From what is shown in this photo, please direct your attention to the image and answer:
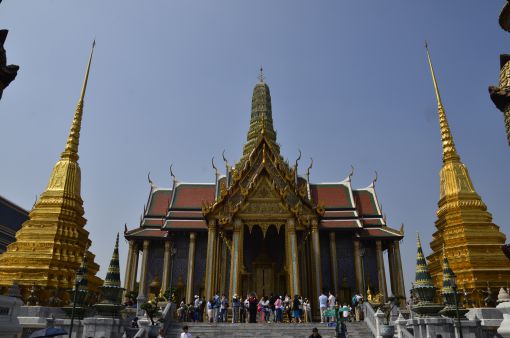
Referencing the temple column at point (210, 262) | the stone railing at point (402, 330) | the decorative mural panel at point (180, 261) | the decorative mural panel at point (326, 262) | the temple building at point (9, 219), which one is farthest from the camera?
the temple building at point (9, 219)

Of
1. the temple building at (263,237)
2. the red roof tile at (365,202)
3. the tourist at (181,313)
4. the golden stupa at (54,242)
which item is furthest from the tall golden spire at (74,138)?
the red roof tile at (365,202)

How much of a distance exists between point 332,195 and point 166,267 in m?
10.8

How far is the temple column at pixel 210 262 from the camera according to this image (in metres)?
17.8

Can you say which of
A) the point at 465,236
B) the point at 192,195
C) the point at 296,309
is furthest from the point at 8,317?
the point at 192,195

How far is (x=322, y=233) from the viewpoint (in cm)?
2264

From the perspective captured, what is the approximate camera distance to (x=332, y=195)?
25.5 meters

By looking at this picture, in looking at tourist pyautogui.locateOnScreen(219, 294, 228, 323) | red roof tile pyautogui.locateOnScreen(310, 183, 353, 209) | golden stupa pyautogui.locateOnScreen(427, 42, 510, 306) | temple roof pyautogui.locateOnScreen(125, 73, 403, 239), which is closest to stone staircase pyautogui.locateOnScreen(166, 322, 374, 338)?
tourist pyautogui.locateOnScreen(219, 294, 228, 323)

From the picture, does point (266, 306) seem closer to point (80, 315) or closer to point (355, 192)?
point (80, 315)

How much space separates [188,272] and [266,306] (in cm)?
738

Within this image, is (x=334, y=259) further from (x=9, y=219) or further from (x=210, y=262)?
(x=9, y=219)

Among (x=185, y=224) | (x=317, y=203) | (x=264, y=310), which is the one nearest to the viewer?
(x=264, y=310)

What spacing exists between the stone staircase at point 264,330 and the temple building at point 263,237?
402cm

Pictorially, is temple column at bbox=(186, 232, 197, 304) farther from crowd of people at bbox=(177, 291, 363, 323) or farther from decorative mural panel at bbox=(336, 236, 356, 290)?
decorative mural panel at bbox=(336, 236, 356, 290)

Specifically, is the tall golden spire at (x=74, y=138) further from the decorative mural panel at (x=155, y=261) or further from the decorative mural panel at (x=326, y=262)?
the decorative mural panel at (x=326, y=262)
